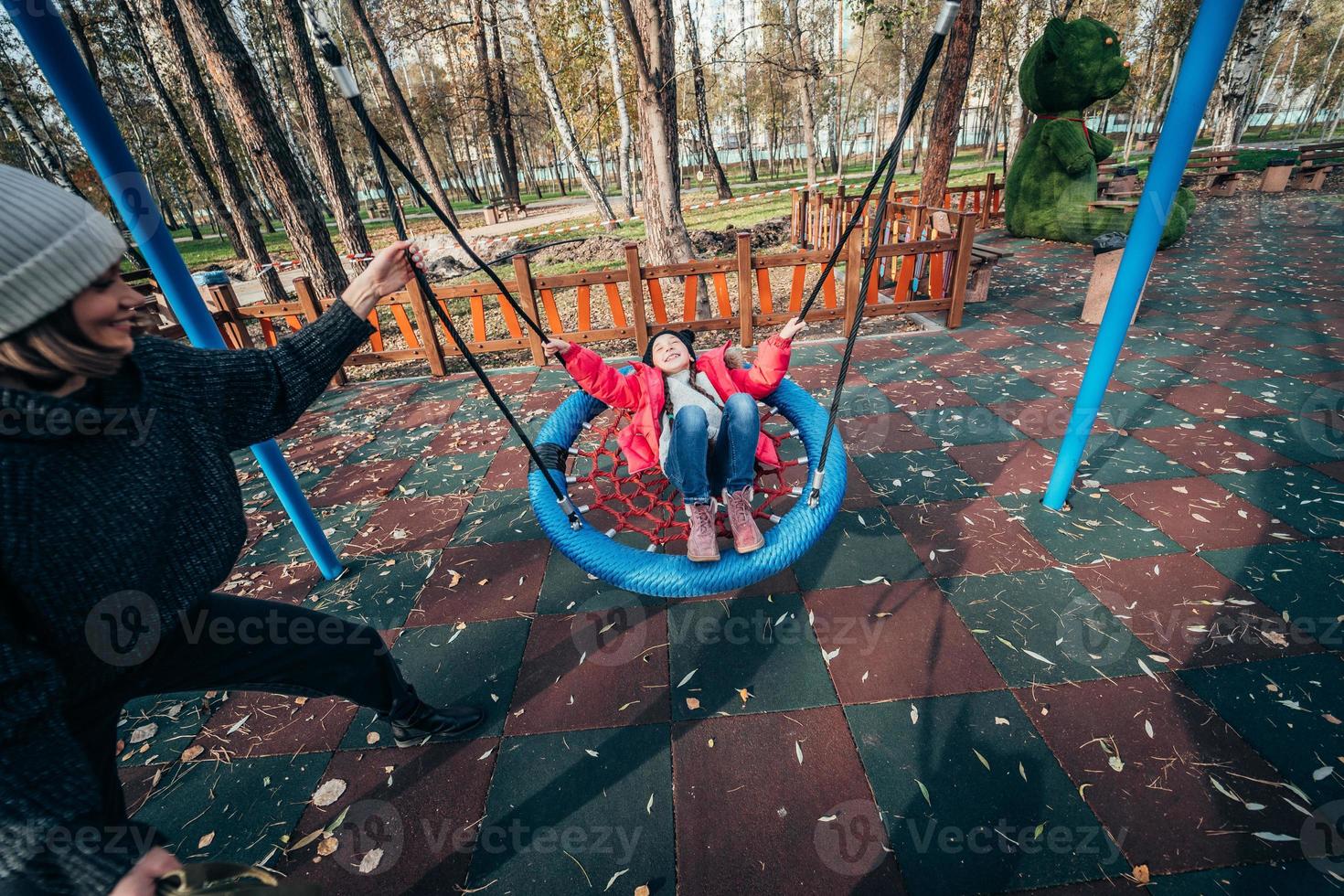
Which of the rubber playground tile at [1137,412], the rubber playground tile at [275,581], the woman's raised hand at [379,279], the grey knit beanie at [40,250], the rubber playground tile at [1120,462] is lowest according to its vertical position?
the rubber playground tile at [275,581]

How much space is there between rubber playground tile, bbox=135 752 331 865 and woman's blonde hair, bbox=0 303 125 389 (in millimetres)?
1910

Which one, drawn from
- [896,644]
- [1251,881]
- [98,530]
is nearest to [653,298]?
[896,644]

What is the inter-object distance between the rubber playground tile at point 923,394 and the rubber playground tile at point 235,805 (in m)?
4.99

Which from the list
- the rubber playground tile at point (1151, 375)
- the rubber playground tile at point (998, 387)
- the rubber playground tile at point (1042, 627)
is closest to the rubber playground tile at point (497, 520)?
the rubber playground tile at point (1042, 627)

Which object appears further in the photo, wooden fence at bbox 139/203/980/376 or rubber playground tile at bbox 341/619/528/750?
wooden fence at bbox 139/203/980/376

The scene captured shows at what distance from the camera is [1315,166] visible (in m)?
14.1

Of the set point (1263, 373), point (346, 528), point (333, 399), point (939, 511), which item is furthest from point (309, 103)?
point (1263, 373)

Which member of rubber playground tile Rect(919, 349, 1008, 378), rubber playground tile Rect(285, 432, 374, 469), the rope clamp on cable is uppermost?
the rope clamp on cable

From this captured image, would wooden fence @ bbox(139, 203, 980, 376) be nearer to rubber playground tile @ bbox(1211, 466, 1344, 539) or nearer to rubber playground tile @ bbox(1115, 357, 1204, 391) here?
rubber playground tile @ bbox(1115, 357, 1204, 391)

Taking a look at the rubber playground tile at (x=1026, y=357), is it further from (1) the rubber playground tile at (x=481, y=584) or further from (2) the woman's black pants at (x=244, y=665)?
(2) the woman's black pants at (x=244, y=665)

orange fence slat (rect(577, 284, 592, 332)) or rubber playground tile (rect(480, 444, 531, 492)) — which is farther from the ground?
orange fence slat (rect(577, 284, 592, 332))

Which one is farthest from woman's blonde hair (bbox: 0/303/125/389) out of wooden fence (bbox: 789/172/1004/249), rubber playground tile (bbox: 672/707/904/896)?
wooden fence (bbox: 789/172/1004/249)

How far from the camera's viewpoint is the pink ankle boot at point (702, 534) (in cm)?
268

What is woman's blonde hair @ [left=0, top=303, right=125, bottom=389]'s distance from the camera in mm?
1182
